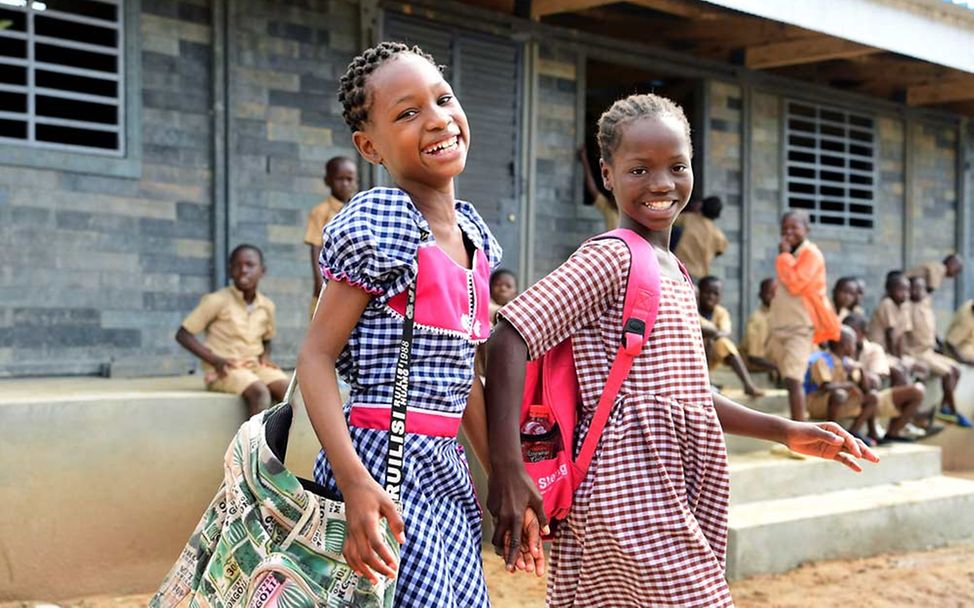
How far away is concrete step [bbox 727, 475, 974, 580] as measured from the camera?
5.02 meters

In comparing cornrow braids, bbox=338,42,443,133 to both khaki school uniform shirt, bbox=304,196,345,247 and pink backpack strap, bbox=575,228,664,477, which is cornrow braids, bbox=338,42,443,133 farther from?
khaki school uniform shirt, bbox=304,196,345,247

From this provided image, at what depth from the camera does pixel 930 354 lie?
877 centimetres

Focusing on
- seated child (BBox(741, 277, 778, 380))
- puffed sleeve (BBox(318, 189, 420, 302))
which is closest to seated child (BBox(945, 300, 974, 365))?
seated child (BBox(741, 277, 778, 380))

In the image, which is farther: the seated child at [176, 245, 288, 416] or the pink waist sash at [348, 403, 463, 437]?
the seated child at [176, 245, 288, 416]

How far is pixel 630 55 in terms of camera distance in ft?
27.4

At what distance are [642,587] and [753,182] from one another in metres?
7.64

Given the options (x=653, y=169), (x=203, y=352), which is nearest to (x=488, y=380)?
(x=653, y=169)

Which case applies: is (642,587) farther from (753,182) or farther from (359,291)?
(753,182)

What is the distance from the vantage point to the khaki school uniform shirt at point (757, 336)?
7.70 metres

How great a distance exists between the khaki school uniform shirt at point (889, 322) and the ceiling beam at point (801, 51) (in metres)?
2.14

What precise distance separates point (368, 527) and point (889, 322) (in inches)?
314

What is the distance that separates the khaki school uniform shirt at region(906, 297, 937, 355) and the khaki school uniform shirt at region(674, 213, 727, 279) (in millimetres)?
1900

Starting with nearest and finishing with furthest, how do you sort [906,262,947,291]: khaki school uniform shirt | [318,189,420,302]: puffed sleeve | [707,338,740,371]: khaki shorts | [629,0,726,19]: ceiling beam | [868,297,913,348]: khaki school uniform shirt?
1. [318,189,420,302]: puffed sleeve
2. [707,338,740,371]: khaki shorts
3. [629,0,726,19]: ceiling beam
4. [868,297,913,348]: khaki school uniform shirt
5. [906,262,947,291]: khaki school uniform shirt

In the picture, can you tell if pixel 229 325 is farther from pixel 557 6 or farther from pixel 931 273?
pixel 931 273
